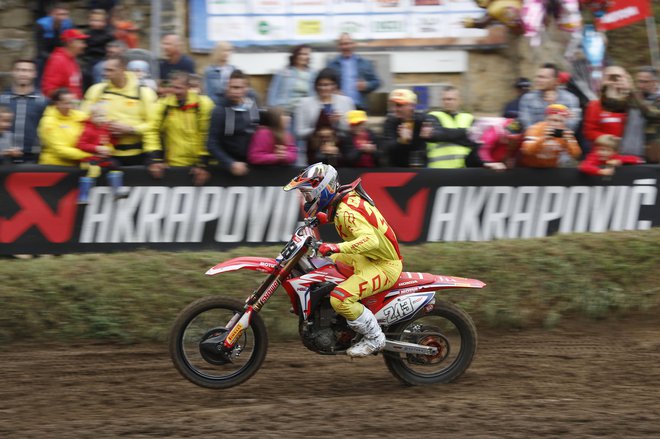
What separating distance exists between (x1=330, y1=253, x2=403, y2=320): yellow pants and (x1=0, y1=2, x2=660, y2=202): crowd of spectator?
2722mm

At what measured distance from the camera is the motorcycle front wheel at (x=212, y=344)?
22.1ft

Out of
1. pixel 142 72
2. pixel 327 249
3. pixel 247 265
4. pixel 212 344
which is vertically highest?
pixel 142 72

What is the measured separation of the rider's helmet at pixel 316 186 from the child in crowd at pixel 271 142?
2.73 m

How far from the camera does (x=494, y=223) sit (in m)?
9.73

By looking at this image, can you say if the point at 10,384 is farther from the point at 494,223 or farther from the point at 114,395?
the point at 494,223

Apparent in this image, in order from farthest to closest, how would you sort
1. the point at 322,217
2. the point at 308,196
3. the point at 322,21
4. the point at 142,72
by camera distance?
the point at 322,21
the point at 142,72
the point at 308,196
the point at 322,217

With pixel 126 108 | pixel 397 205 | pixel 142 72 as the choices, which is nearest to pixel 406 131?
pixel 397 205

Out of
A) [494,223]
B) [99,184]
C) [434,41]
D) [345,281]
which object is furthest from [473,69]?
[345,281]

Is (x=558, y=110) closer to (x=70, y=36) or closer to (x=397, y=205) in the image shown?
(x=397, y=205)

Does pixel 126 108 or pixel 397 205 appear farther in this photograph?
pixel 397 205

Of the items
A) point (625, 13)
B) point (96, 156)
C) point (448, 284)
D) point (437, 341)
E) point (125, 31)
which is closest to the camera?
point (448, 284)

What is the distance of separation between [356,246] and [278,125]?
3.07 meters

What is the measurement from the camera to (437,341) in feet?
23.4

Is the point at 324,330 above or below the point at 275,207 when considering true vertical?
below
